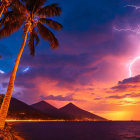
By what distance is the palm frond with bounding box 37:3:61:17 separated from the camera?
1858cm

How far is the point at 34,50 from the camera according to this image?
2025 centimetres

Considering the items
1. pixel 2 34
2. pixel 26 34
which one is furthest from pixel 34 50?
pixel 2 34

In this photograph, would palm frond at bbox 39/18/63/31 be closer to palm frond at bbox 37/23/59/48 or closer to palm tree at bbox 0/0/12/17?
palm frond at bbox 37/23/59/48

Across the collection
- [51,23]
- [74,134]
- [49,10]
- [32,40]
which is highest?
[49,10]

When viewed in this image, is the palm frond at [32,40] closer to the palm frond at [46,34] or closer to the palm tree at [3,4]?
the palm frond at [46,34]

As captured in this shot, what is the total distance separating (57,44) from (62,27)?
231 centimetres

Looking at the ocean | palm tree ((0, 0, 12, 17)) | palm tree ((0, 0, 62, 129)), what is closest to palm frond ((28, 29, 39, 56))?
palm tree ((0, 0, 62, 129))

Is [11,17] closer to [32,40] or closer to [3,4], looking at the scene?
[3,4]

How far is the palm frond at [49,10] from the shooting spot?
1858 cm

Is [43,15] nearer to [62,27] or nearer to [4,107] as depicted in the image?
[62,27]

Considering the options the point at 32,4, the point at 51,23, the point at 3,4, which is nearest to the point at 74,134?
the point at 51,23

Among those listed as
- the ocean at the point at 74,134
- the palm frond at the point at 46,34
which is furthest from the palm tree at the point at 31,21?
the ocean at the point at 74,134

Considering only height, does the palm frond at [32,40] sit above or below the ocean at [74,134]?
above

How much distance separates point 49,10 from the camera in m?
18.6
